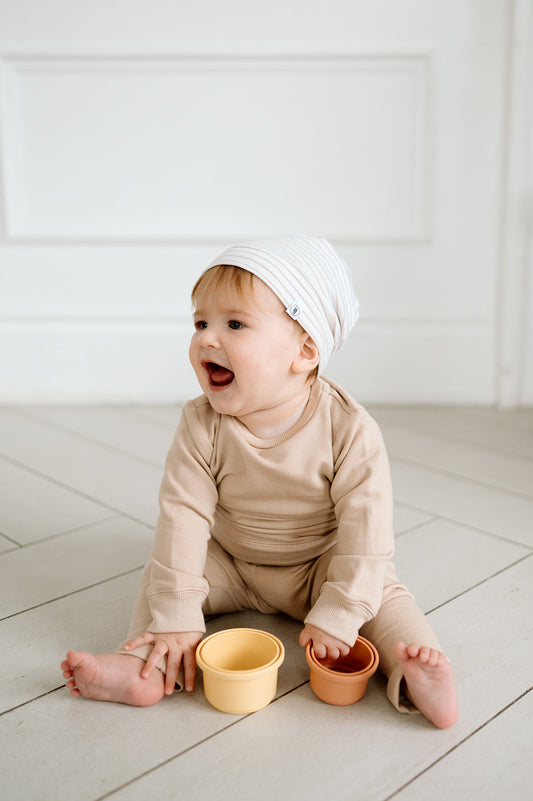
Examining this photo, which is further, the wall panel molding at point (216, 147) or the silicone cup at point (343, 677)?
the wall panel molding at point (216, 147)

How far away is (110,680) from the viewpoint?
0.79 m

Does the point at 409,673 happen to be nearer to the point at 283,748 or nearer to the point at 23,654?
the point at 283,748

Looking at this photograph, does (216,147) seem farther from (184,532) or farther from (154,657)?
(154,657)

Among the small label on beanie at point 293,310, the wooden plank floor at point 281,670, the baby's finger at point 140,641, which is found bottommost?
the wooden plank floor at point 281,670

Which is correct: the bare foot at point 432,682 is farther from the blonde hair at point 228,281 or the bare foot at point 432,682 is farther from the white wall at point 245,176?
the white wall at point 245,176

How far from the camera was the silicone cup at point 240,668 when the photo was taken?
771 millimetres

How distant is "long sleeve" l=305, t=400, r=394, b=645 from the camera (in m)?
0.82

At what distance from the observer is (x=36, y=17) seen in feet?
5.99

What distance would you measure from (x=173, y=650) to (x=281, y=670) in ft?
0.44

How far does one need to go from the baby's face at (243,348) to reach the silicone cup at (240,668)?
249 millimetres

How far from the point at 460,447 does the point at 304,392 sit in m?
0.84

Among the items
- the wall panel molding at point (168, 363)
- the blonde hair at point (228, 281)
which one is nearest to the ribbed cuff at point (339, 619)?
the blonde hair at point (228, 281)

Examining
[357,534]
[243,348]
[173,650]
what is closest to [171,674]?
[173,650]

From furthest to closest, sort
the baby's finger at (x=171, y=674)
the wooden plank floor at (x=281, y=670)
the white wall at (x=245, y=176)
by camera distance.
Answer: the white wall at (x=245, y=176), the baby's finger at (x=171, y=674), the wooden plank floor at (x=281, y=670)
